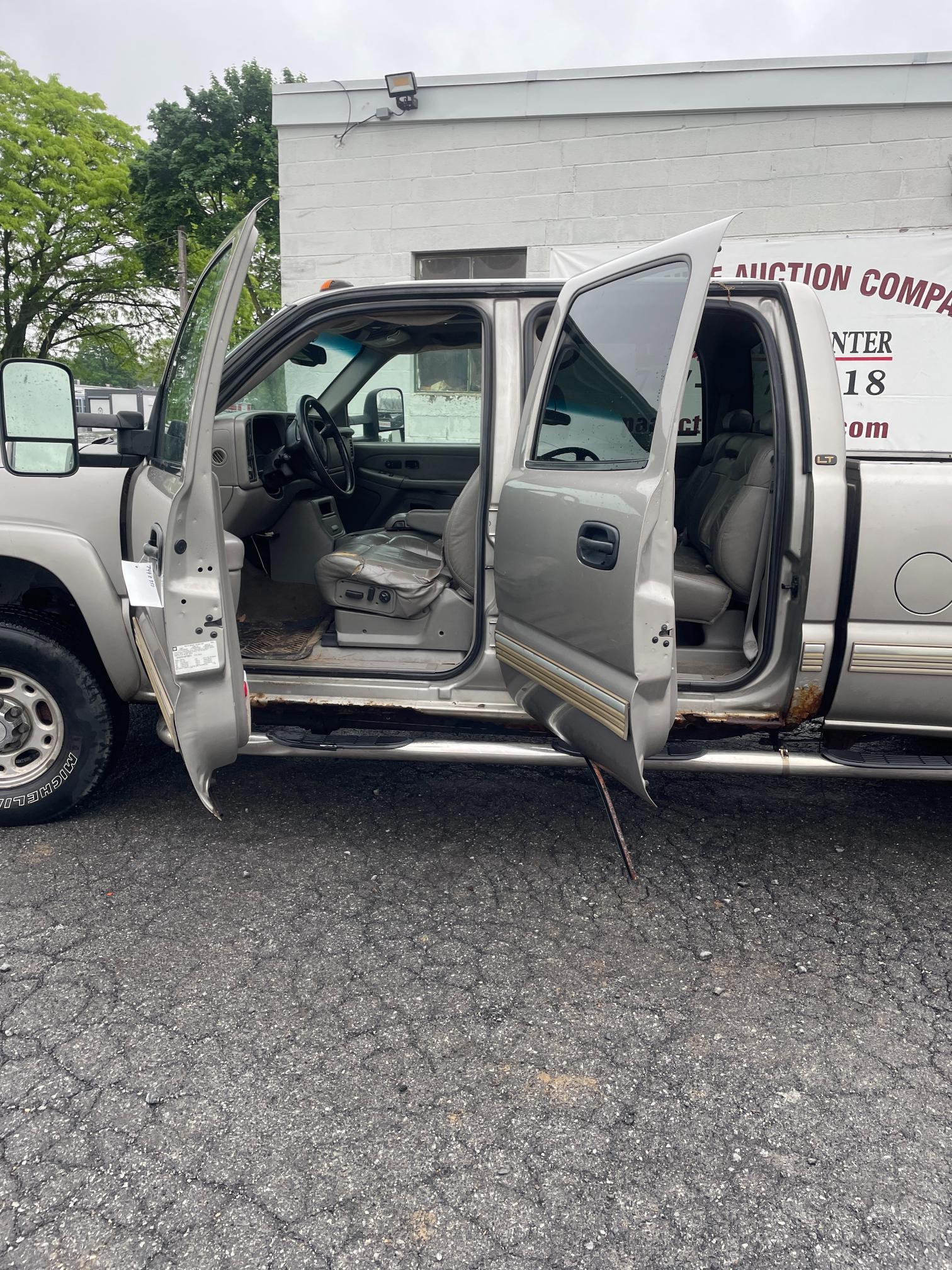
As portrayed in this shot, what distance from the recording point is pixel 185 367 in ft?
9.42

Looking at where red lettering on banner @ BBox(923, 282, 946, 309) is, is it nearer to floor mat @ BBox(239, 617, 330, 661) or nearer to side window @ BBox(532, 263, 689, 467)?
side window @ BBox(532, 263, 689, 467)

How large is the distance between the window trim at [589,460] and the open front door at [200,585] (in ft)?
3.23

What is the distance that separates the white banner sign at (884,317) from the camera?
6.36 m

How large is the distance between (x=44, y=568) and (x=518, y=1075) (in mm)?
2235

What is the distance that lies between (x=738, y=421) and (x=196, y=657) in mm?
2419

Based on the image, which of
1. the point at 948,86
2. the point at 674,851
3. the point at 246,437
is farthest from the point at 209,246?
the point at 674,851

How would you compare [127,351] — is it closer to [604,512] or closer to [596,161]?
[596,161]

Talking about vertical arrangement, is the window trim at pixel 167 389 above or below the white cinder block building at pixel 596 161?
below

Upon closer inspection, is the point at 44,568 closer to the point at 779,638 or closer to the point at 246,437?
the point at 246,437

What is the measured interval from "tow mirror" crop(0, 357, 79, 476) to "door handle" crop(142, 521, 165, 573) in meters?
0.51

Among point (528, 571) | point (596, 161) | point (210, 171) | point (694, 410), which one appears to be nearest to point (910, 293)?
point (596, 161)

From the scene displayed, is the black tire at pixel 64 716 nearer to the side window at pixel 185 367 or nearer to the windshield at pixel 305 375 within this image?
the side window at pixel 185 367

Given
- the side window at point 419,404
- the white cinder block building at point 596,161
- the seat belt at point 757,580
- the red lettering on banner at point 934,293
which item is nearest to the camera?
the seat belt at point 757,580

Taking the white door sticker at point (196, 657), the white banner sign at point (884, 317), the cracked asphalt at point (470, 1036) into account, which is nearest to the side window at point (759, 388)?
the cracked asphalt at point (470, 1036)
